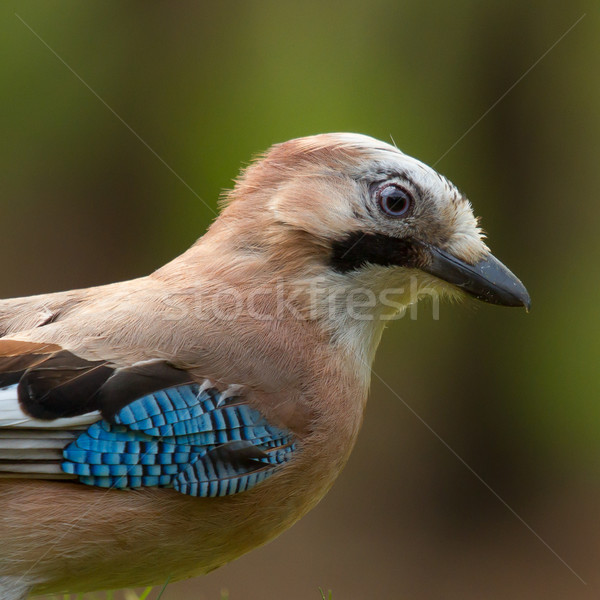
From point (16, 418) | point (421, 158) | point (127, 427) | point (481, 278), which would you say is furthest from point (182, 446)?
point (421, 158)

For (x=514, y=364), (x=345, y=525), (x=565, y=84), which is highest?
(x=565, y=84)

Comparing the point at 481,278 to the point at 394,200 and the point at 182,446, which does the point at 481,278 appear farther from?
the point at 182,446

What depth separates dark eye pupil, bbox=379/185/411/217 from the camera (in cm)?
335

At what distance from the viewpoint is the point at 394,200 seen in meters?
3.35

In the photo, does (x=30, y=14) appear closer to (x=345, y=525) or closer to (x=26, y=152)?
(x=26, y=152)

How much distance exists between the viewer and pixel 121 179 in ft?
24.2

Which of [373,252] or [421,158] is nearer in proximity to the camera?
[373,252]

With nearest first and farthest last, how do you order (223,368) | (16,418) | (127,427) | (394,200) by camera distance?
(16,418) < (127,427) < (223,368) < (394,200)

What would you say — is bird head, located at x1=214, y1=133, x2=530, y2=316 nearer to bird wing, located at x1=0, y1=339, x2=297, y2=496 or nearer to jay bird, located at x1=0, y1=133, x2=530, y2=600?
jay bird, located at x1=0, y1=133, x2=530, y2=600

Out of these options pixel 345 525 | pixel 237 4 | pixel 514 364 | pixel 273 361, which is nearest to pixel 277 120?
pixel 237 4

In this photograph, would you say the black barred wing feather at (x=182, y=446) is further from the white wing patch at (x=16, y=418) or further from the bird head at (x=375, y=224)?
the bird head at (x=375, y=224)

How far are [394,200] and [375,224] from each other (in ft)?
0.35

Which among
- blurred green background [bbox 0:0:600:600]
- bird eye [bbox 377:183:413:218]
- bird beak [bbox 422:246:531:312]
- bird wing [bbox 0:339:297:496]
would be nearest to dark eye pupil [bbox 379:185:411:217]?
bird eye [bbox 377:183:413:218]

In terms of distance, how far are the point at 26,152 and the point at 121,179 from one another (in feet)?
2.40
